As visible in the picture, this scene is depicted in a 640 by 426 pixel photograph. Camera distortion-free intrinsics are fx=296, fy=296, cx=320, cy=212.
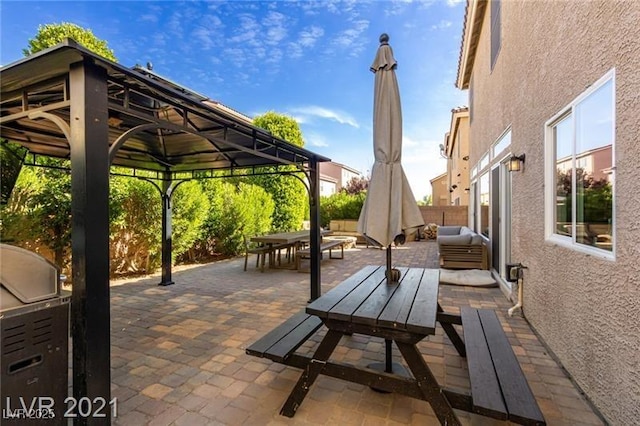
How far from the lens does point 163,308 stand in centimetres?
466

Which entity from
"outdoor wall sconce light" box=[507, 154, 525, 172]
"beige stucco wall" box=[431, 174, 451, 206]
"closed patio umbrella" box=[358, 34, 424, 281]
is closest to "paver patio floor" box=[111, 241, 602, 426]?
"closed patio umbrella" box=[358, 34, 424, 281]

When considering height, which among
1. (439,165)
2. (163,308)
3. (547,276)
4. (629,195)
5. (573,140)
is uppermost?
(439,165)

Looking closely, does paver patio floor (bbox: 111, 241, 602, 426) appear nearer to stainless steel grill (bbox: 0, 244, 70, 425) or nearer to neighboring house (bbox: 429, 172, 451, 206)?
stainless steel grill (bbox: 0, 244, 70, 425)

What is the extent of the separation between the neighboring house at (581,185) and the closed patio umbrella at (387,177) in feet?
4.40

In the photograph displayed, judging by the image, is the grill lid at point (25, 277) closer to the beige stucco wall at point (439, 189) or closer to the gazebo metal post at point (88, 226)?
the gazebo metal post at point (88, 226)

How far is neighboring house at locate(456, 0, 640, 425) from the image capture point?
1.88 meters

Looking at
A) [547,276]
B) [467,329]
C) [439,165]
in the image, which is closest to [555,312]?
[547,276]

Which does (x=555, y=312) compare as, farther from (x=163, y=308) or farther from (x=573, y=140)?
(x=163, y=308)

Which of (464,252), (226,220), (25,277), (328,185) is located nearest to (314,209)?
(25,277)

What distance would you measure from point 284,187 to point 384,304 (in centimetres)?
1143

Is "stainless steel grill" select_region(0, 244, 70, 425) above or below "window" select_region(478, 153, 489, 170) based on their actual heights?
below

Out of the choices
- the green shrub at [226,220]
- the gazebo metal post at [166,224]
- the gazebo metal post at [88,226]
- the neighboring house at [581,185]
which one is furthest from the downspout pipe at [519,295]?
the green shrub at [226,220]

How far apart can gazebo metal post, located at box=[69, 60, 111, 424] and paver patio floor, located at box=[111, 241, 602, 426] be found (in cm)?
57

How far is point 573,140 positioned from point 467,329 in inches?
80.1
